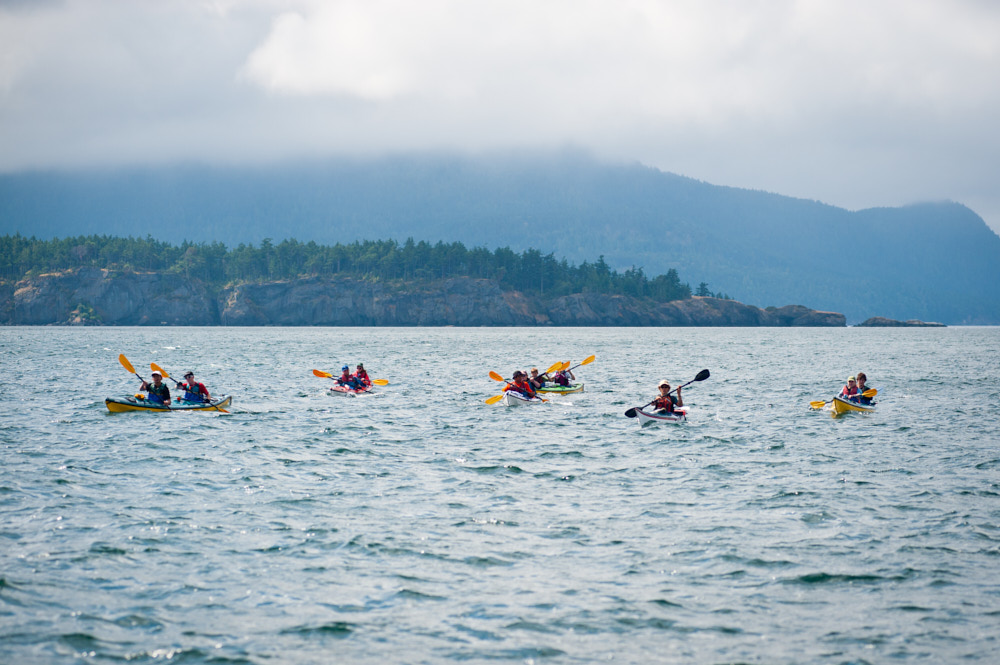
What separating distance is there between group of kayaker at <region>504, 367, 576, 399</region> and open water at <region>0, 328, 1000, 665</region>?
6.18m

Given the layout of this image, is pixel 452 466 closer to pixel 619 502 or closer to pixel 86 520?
pixel 619 502

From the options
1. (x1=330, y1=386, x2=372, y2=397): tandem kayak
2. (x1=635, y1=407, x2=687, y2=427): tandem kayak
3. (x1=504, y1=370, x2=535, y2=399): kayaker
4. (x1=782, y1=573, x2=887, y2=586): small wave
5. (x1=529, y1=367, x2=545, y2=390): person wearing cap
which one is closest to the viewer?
(x1=782, y1=573, x2=887, y2=586): small wave

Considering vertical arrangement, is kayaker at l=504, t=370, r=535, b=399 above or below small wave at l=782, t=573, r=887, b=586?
above

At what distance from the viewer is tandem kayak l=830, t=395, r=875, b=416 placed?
4100cm

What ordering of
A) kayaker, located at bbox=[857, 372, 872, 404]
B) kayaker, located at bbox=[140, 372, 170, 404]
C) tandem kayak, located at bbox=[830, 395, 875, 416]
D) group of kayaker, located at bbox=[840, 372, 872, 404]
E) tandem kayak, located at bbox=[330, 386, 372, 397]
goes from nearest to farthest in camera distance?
kayaker, located at bbox=[140, 372, 170, 404] < tandem kayak, located at bbox=[830, 395, 875, 416] < group of kayaker, located at bbox=[840, 372, 872, 404] < kayaker, located at bbox=[857, 372, 872, 404] < tandem kayak, located at bbox=[330, 386, 372, 397]

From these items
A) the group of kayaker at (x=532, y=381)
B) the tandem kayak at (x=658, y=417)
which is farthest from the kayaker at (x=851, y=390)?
the group of kayaker at (x=532, y=381)

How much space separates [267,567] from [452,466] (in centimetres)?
1115

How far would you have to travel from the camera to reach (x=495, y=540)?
1847 centimetres

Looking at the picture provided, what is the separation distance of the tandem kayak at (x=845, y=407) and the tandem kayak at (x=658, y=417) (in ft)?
28.4

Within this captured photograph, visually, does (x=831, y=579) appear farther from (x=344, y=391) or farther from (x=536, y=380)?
(x=344, y=391)

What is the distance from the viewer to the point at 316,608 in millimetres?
14516

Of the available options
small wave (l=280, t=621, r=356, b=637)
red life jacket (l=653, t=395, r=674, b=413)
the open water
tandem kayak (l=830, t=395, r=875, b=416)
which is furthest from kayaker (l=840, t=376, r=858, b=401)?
small wave (l=280, t=621, r=356, b=637)

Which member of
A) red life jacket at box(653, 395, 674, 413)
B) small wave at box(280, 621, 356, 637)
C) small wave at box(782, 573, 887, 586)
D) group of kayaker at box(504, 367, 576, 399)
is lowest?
small wave at box(280, 621, 356, 637)

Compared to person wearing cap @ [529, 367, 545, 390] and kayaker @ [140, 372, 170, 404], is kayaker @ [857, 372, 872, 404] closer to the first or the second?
person wearing cap @ [529, 367, 545, 390]
